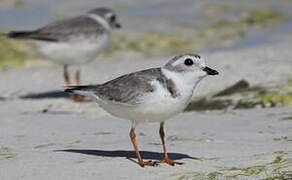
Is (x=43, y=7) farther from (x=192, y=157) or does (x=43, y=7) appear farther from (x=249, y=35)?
(x=192, y=157)

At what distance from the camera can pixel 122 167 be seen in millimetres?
6316

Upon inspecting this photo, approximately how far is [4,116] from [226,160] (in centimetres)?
370

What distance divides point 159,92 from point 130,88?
12.3 inches

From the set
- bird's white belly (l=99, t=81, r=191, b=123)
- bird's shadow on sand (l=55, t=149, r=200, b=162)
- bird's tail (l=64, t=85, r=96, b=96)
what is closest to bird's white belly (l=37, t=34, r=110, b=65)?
bird's tail (l=64, t=85, r=96, b=96)

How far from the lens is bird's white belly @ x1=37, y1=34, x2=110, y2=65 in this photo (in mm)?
11781

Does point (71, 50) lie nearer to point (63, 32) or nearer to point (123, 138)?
point (63, 32)

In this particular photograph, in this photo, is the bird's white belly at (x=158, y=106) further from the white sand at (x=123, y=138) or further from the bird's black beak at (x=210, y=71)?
the white sand at (x=123, y=138)

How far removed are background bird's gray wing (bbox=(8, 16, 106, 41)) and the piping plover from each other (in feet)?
17.4

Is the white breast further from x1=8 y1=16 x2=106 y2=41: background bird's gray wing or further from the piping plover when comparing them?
x1=8 y1=16 x2=106 y2=41: background bird's gray wing

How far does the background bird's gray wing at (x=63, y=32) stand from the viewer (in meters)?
11.8

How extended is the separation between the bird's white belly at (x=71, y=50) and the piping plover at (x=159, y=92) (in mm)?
5269

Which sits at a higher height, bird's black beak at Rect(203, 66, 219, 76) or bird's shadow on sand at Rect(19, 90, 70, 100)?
bird's black beak at Rect(203, 66, 219, 76)

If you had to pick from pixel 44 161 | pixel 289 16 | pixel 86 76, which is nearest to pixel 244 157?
pixel 44 161

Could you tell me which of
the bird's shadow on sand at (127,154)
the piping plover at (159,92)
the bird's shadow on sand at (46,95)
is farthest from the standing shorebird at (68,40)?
the piping plover at (159,92)
